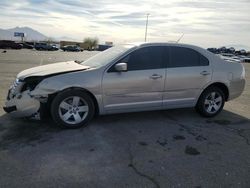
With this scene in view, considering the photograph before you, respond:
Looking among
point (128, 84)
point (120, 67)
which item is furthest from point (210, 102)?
point (120, 67)

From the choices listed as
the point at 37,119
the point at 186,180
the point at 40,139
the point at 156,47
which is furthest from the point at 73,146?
the point at 156,47

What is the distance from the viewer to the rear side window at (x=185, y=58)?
20.0 feet

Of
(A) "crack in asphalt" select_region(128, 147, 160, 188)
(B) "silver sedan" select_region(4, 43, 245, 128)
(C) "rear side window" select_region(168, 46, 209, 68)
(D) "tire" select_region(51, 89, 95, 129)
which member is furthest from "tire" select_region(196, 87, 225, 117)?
(A) "crack in asphalt" select_region(128, 147, 160, 188)

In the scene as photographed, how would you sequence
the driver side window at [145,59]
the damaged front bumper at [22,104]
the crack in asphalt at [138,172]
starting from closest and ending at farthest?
the crack in asphalt at [138,172] → the damaged front bumper at [22,104] → the driver side window at [145,59]

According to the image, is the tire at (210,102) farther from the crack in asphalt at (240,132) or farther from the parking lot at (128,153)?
the crack in asphalt at (240,132)

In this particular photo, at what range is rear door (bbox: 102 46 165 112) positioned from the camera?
18.1 ft

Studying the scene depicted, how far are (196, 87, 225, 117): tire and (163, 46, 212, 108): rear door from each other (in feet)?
0.66

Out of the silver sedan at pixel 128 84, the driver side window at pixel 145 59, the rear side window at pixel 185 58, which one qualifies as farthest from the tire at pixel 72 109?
the rear side window at pixel 185 58

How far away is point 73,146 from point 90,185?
1.23 meters

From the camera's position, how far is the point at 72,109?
5379 millimetres

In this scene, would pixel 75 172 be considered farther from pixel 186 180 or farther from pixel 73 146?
pixel 186 180

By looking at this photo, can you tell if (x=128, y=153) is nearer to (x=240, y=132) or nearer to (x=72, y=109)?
(x=72, y=109)

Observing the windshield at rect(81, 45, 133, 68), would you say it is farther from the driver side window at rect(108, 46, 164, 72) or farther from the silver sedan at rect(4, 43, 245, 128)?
the driver side window at rect(108, 46, 164, 72)

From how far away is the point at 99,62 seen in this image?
231 inches
